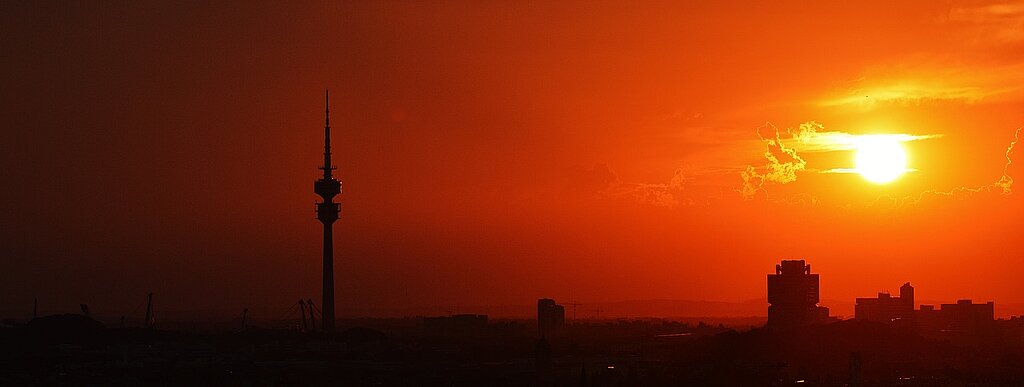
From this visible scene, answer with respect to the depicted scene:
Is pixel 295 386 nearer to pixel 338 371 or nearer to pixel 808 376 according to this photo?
pixel 338 371

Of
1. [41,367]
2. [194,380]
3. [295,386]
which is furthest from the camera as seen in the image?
[41,367]

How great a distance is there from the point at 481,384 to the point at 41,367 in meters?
63.4

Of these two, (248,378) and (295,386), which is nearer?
(295,386)

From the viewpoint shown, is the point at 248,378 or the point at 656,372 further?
the point at 656,372

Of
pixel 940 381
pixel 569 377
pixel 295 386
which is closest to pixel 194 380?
pixel 295 386

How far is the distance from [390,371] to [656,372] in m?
38.3

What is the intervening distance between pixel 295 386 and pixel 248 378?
16.0m

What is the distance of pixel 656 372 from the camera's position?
179000 millimetres

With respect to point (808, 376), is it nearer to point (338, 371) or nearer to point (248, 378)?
point (338, 371)

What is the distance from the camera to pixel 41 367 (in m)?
177

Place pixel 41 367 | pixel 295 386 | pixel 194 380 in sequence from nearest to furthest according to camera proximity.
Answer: pixel 295 386, pixel 194 380, pixel 41 367

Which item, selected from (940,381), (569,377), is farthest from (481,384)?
(940,381)

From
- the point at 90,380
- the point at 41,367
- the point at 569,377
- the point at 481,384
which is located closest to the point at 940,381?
the point at 569,377

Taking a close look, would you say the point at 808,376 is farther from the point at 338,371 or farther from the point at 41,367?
the point at 41,367
